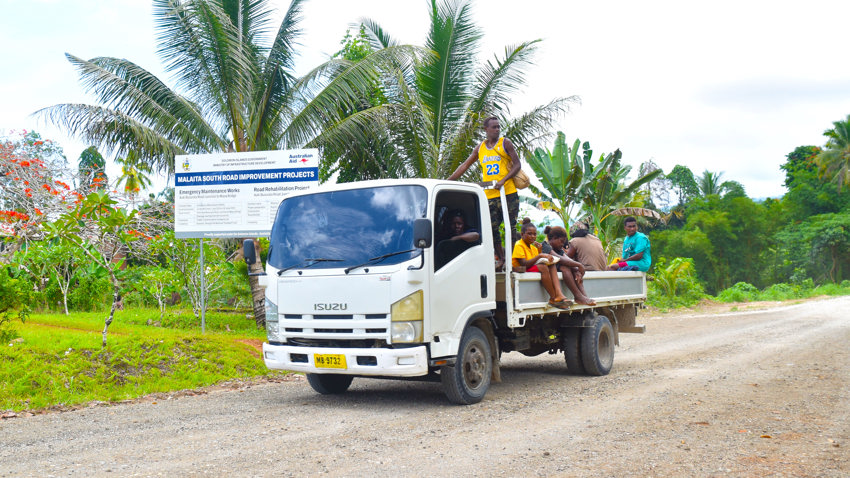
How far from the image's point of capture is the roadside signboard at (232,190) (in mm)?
11836

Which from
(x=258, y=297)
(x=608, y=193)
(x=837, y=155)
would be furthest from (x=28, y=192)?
(x=837, y=155)

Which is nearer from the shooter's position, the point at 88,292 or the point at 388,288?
the point at 388,288

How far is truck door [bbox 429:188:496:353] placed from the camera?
695 centimetres

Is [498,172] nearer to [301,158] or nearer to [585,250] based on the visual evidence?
[585,250]

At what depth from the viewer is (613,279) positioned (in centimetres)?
1016

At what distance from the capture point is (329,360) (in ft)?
22.6

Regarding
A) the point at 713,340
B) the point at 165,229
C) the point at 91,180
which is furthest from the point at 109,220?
the point at 713,340

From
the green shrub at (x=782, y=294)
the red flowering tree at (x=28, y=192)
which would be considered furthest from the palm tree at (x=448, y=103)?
the green shrub at (x=782, y=294)

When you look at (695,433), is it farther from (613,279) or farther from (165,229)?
(165,229)

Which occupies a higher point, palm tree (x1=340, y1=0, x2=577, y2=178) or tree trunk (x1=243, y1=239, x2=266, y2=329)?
palm tree (x1=340, y1=0, x2=577, y2=178)

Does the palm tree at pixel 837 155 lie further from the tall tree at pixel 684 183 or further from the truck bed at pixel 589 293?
the truck bed at pixel 589 293

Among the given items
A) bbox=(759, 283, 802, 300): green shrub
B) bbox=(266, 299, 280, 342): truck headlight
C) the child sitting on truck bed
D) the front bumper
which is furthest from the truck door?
bbox=(759, 283, 802, 300): green shrub

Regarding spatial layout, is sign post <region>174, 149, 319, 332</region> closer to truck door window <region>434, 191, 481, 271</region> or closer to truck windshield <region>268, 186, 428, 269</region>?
truck windshield <region>268, 186, 428, 269</region>

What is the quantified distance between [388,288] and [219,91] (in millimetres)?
9345
